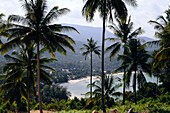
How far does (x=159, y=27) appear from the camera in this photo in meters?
15.7

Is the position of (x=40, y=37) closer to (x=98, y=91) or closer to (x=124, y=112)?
(x=124, y=112)

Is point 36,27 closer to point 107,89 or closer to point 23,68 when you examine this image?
point 23,68

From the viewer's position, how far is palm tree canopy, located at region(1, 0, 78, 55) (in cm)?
1051

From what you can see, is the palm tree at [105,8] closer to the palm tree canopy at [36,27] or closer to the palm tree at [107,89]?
the palm tree canopy at [36,27]

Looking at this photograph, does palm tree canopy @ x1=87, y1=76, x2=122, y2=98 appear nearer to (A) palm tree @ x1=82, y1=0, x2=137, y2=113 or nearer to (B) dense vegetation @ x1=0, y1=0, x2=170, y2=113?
(B) dense vegetation @ x1=0, y1=0, x2=170, y2=113

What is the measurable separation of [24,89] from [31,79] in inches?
97.6

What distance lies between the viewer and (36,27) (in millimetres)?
10844

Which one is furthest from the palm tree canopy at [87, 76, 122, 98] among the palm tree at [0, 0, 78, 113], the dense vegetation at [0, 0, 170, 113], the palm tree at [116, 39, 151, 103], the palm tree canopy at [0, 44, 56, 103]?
the palm tree at [0, 0, 78, 113]

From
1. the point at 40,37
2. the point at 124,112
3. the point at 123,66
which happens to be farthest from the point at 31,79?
the point at 123,66

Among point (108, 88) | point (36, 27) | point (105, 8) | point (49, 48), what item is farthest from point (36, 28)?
point (108, 88)

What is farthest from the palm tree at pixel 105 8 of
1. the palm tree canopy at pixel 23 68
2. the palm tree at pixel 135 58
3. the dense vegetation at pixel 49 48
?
the palm tree at pixel 135 58

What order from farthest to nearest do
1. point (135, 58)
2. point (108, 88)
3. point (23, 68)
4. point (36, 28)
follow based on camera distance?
point (108, 88) → point (135, 58) → point (23, 68) → point (36, 28)

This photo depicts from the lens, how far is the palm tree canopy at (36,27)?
414 inches

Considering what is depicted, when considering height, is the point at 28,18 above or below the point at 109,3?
below
